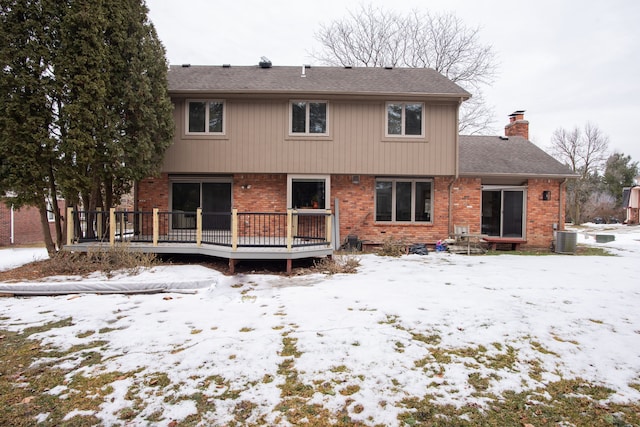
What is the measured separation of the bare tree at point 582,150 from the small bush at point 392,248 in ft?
105

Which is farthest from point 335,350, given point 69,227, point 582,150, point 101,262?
point 582,150

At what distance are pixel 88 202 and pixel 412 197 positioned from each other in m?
9.47

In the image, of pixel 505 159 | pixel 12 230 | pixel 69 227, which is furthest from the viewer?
pixel 12 230

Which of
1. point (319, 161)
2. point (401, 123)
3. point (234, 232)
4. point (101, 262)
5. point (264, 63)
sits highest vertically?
point (264, 63)

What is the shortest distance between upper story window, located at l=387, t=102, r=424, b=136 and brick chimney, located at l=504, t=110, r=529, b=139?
6630 mm

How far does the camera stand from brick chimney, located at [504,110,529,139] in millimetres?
14953

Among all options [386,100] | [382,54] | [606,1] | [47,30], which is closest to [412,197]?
[386,100]

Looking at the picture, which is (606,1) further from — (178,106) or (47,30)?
(47,30)

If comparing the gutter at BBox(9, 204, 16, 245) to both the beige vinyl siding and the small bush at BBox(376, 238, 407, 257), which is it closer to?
the beige vinyl siding

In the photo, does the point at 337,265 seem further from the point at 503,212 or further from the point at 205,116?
the point at 503,212

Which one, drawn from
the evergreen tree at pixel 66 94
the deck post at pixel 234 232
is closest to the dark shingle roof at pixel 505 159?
the deck post at pixel 234 232

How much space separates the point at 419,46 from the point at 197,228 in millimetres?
20230

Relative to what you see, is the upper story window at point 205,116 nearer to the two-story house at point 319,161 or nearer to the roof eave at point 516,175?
the two-story house at point 319,161

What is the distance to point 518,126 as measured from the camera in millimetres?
15078
